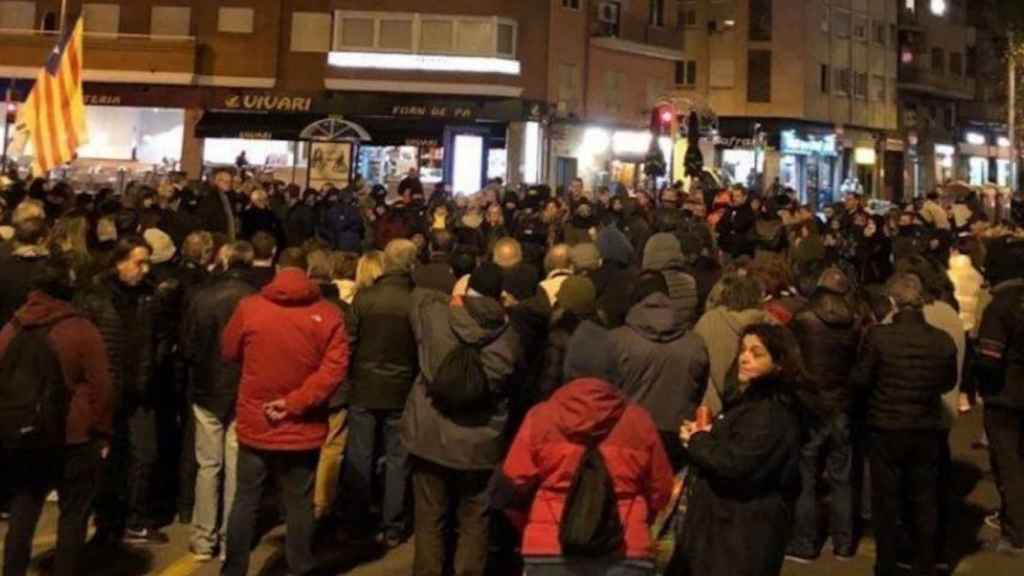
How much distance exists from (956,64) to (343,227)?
55.7 m

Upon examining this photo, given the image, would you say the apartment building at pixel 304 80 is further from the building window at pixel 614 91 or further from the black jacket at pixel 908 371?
the black jacket at pixel 908 371

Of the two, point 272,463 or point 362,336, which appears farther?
point 362,336

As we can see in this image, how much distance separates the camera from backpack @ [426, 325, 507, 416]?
6.35m

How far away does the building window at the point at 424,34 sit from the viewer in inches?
1481

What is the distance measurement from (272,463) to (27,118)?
1138 cm

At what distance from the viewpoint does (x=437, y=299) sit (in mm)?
7039

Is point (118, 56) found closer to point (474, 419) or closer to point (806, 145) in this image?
point (806, 145)

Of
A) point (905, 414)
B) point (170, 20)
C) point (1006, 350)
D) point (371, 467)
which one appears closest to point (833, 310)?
point (905, 414)

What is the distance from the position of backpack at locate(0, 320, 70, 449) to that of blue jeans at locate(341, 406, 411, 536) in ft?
8.18

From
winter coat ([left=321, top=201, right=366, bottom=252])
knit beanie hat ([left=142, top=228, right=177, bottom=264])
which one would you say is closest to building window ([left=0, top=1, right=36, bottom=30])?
winter coat ([left=321, top=201, right=366, bottom=252])

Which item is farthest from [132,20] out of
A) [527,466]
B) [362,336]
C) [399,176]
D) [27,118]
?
[527,466]

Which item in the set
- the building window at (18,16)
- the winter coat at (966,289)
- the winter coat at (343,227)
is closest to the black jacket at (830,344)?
the winter coat at (966,289)

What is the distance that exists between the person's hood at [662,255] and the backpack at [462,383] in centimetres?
307

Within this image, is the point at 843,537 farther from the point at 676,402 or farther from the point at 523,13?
the point at 523,13
